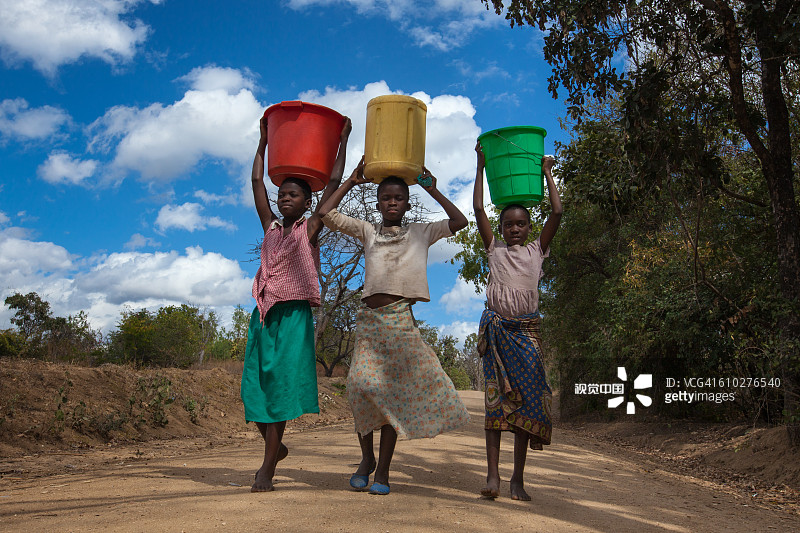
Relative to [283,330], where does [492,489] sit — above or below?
below

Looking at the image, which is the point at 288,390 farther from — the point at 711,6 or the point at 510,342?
the point at 711,6

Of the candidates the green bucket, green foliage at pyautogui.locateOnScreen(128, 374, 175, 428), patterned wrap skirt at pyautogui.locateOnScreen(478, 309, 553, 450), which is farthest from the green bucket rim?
green foliage at pyautogui.locateOnScreen(128, 374, 175, 428)

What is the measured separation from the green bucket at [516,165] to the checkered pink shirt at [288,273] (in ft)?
4.45

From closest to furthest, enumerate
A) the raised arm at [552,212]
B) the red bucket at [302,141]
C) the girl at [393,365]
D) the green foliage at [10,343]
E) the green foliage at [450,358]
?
the girl at [393,365] → the red bucket at [302,141] → the raised arm at [552,212] → the green foliage at [10,343] → the green foliage at [450,358]

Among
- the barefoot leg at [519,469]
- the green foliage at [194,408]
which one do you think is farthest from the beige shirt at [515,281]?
the green foliage at [194,408]

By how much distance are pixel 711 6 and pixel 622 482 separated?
16.3 feet

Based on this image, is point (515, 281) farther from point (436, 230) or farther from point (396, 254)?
point (396, 254)

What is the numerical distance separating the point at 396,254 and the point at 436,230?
1.06 ft

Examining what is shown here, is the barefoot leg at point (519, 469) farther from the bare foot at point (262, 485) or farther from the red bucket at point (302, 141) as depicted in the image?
the red bucket at point (302, 141)

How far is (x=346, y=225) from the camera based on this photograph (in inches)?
161

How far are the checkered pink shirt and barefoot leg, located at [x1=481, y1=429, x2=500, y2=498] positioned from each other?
1410 mm

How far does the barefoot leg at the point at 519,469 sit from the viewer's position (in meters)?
3.88

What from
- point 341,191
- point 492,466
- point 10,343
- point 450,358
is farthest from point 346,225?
point 450,358

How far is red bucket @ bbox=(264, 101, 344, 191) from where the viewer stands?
4.09 meters
